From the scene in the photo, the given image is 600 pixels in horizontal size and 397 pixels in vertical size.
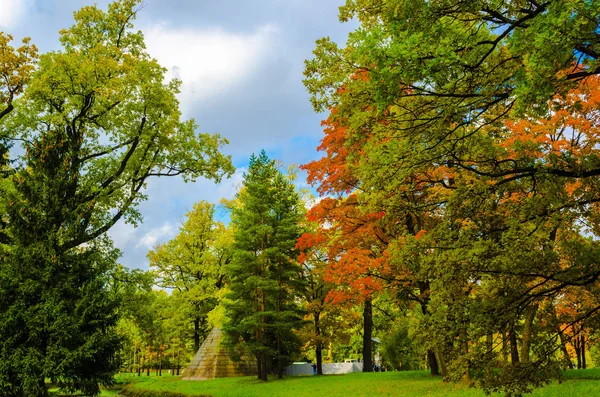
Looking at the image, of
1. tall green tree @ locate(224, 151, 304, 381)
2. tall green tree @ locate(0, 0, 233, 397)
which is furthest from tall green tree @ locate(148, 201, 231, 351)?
tall green tree @ locate(0, 0, 233, 397)

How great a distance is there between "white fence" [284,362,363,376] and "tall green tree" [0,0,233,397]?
58.6 feet

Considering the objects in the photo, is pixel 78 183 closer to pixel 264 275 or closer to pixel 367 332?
pixel 264 275

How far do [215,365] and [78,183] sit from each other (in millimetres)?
15380

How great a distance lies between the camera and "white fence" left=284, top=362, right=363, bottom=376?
102 feet

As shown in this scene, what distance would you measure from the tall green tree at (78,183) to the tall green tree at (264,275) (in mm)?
5106

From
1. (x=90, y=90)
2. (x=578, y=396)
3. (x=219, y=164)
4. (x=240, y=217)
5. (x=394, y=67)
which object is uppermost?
(x=90, y=90)

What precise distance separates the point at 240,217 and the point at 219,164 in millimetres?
5300

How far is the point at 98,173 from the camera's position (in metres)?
19.8

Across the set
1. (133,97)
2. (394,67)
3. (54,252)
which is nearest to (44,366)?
(54,252)

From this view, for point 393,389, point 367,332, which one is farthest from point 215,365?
point 393,389

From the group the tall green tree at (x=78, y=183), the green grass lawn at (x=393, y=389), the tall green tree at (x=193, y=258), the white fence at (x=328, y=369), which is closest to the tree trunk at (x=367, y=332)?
the green grass lawn at (x=393, y=389)

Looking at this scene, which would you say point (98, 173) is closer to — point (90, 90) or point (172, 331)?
point (90, 90)

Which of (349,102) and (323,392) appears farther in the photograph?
Answer: (323,392)

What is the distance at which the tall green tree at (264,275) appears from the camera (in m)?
23.4
